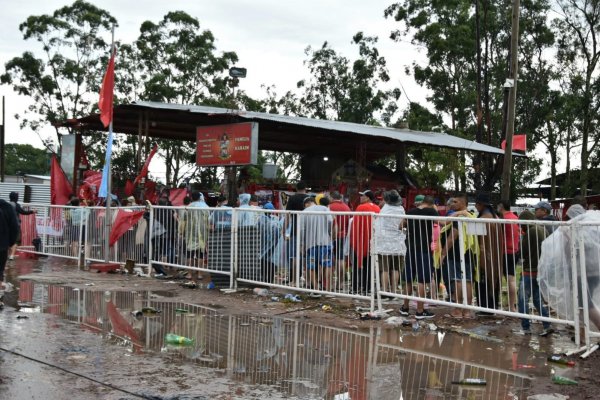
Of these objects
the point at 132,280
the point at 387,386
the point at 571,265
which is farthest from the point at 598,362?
the point at 132,280

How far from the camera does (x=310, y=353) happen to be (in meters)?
6.77

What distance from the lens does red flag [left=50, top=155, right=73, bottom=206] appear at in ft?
67.3

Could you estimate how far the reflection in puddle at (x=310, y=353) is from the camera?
219 inches


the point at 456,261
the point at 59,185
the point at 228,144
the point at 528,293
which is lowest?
the point at 528,293

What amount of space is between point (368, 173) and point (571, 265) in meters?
17.0

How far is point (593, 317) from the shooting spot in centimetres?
677

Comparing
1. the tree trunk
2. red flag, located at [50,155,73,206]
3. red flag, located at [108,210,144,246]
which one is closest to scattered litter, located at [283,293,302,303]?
red flag, located at [108,210,144,246]

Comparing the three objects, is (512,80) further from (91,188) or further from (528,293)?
(91,188)

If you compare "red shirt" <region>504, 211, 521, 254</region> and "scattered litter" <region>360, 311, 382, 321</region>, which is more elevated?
"red shirt" <region>504, 211, 521, 254</region>

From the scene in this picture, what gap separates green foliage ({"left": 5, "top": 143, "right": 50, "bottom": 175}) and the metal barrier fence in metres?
71.3

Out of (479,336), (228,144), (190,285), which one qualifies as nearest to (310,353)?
(479,336)

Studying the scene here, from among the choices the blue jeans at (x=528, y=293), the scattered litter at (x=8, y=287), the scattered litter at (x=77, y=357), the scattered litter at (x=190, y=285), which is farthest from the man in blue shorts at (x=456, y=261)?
the scattered litter at (x=8, y=287)

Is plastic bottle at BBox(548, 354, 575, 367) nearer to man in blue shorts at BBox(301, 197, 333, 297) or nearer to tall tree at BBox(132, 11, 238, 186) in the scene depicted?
man in blue shorts at BBox(301, 197, 333, 297)

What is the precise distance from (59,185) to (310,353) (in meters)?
15.9
